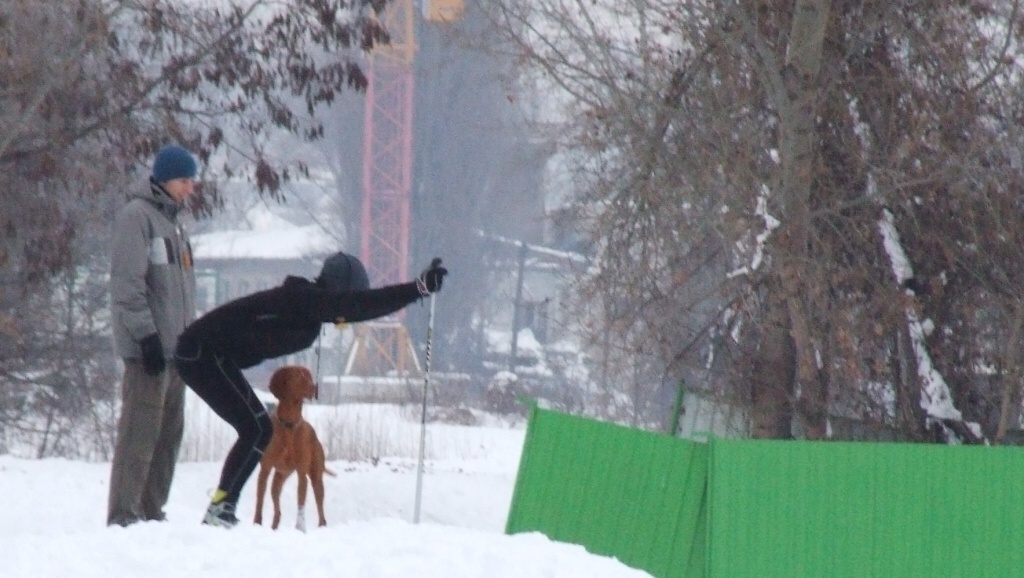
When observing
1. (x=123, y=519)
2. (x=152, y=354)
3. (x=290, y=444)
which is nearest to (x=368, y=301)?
(x=152, y=354)

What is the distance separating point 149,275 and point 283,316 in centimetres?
66

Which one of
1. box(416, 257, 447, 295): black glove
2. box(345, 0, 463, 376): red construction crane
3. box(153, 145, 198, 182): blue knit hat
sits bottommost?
box(416, 257, 447, 295): black glove

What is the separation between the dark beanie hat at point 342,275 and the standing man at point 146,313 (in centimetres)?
70

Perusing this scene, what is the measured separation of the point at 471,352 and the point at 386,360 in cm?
485

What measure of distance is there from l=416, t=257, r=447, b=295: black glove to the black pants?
2.96ft

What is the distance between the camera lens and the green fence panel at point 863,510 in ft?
24.2

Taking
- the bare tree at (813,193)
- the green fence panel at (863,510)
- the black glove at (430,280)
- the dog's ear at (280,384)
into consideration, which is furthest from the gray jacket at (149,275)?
the bare tree at (813,193)

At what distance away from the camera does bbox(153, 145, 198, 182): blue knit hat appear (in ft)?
22.4

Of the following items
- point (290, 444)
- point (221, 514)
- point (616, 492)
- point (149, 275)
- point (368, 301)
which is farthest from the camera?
point (616, 492)

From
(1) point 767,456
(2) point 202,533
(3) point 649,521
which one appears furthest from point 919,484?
(2) point 202,533

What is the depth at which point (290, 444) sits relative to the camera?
7340 millimetres

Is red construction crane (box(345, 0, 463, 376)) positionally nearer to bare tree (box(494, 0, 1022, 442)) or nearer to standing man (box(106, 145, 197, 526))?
bare tree (box(494, 0, 1022, 442))

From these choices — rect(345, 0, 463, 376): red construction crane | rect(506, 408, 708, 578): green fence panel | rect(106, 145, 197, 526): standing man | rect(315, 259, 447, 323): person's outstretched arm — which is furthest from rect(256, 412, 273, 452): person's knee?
rect(345, 0, 463, 376): red construction crane

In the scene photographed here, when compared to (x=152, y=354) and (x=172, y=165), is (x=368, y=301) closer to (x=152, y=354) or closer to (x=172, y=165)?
(x=152, y=354)
